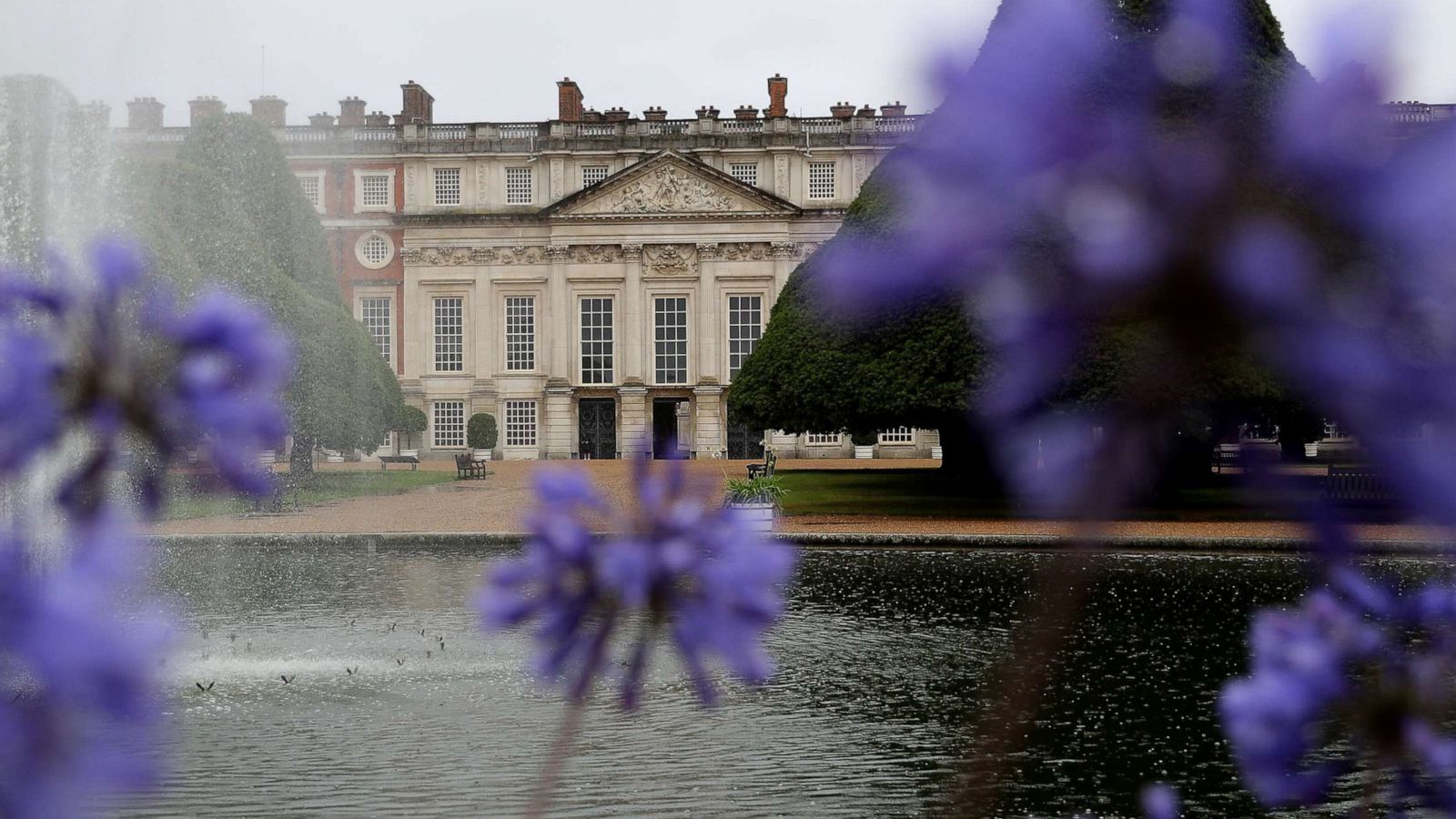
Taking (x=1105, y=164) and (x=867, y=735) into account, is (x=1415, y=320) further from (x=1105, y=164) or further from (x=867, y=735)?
(x=867, y=735)

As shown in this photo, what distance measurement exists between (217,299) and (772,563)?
27 centimetres

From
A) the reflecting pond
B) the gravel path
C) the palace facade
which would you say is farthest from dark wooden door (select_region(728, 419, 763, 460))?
the reflecting pond

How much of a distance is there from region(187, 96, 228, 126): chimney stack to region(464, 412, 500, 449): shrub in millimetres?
14829

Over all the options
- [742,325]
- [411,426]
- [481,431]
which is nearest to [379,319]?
[481,431]

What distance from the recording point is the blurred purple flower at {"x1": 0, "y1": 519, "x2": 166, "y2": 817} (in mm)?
547

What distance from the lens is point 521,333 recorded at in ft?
186

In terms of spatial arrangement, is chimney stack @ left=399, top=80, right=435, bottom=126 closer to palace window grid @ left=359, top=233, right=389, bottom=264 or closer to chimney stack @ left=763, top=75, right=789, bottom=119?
palace window grid @ left=359, top=233, right=389, bottom=264

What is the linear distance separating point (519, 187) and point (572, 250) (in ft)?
12.5

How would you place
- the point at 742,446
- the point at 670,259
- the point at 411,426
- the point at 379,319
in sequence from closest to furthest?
1. the point at 411,426
2. the point at 742,446
3. the point at 670,259
4. the point at 379,319

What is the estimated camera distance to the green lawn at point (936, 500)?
917 inches

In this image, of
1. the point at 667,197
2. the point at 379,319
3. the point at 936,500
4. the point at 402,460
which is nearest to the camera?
the point at 936,500

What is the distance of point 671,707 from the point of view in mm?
7977

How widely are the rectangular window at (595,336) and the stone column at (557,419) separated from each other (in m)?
1.38

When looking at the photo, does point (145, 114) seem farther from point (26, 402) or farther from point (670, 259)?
point (26, 402)
